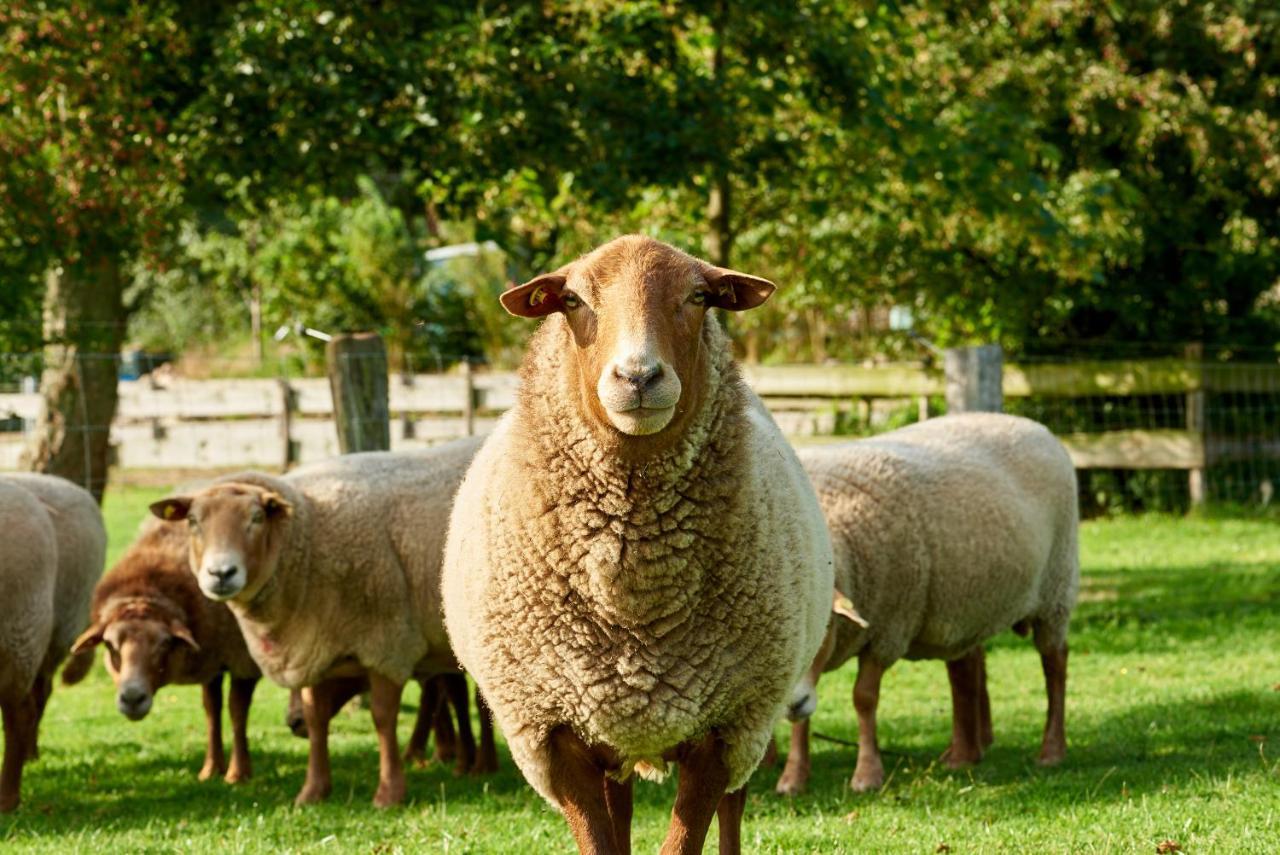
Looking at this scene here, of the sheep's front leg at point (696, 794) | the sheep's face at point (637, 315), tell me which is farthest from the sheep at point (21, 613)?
the sheep's front leg at point (696, 794)

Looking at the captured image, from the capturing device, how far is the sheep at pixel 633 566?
4.15 m

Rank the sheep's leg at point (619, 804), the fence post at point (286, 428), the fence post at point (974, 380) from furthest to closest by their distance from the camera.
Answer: the fence post at point (286, 428) < the fence post at point (974, 380) < the sheep's leg at point (619, 804)

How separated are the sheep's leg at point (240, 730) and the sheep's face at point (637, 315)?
4.12 meters

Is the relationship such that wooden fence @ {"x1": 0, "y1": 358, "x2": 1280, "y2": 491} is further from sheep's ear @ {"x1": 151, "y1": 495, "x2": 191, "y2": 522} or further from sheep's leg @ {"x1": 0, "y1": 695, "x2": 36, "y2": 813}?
sheep's leg @ {"x1": 0, "y1": 695, "x2": 36, "y2": 813}

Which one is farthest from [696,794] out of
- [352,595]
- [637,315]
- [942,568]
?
[352,595]

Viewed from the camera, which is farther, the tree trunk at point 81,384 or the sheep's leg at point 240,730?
the tree trunk at point 81,384

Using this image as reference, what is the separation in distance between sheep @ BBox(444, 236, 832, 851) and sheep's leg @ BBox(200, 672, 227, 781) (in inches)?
154

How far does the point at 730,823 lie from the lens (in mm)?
4977

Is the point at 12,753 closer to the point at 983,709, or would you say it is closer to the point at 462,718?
the point at 462,718

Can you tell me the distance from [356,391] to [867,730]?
3957 millimetres

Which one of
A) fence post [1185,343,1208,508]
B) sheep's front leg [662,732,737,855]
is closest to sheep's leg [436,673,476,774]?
sheep's front leg [662,732,737,855]

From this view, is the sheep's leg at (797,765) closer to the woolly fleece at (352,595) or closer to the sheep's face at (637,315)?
the woolly fleece at (352,595)

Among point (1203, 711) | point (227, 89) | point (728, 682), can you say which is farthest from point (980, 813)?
point (227, 89)

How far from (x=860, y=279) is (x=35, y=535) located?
1053 cm
